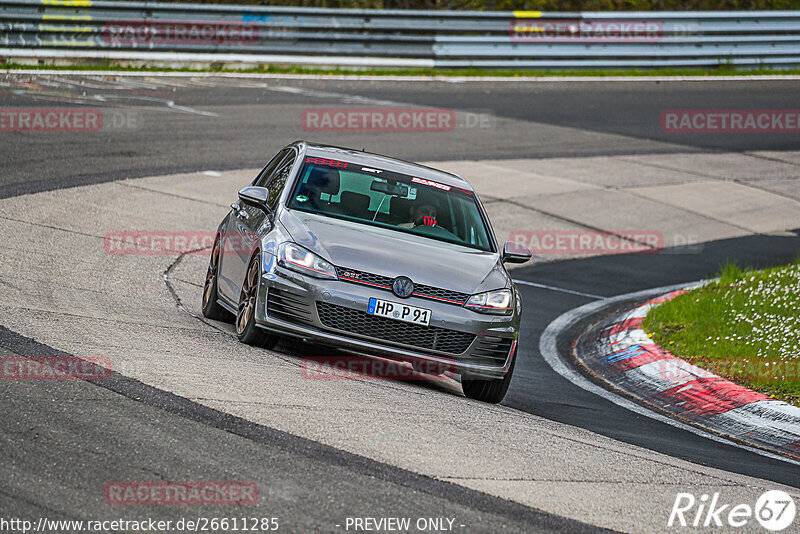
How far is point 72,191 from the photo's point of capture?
13859 millimetres

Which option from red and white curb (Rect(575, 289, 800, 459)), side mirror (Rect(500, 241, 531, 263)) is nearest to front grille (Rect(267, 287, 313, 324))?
side mirror (Rect(500, 241, 531, 263))

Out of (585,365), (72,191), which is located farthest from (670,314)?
(72,191)

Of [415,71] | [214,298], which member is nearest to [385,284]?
[214,298]

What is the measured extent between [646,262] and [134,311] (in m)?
7.80

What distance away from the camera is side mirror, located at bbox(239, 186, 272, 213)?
28.5 feet

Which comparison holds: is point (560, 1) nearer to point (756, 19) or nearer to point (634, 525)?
point (756, 19)

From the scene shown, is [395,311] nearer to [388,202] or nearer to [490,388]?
[490,388]

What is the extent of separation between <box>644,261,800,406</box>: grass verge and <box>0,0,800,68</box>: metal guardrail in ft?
50.1

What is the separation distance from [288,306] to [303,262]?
329 millimetres

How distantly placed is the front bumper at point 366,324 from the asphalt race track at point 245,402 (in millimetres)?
288

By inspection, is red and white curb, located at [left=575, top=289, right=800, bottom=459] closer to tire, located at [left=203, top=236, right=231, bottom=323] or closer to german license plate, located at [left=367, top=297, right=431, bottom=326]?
german license plate, located at [left=367, top=297, right=431, bottom=326]

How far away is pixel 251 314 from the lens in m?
8.14

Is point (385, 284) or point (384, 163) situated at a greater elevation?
point (384, 163)

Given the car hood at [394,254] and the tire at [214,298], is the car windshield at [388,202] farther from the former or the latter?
the tire at [214,298]
